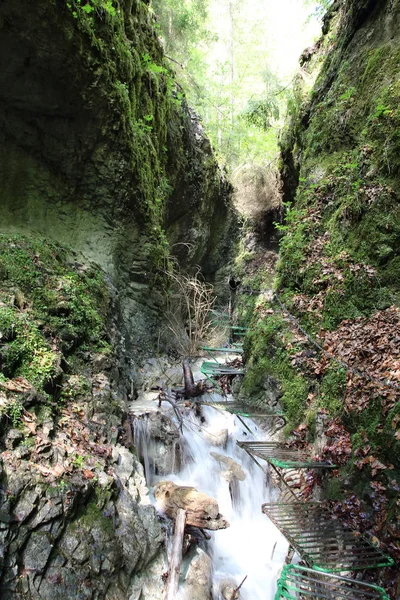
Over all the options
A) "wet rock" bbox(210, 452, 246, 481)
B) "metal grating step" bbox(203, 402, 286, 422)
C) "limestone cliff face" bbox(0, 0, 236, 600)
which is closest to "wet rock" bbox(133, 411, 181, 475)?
"limestone cliff face" bbox(0, 0, 236, 600)

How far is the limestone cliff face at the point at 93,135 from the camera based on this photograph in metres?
5.99

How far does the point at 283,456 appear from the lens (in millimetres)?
4582

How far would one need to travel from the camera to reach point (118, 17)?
282 inches

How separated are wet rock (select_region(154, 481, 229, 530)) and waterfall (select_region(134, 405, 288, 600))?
0.62 m

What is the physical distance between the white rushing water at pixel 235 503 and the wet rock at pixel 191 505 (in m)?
0.62

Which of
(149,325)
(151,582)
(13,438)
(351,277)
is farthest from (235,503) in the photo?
(149,325)

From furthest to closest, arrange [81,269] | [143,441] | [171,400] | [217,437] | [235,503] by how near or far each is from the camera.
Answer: [171,400]
[81,269]
[217,437]
[143,441]
[235,503]

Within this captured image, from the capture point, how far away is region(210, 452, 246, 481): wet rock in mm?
5543

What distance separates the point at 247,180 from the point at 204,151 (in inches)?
113

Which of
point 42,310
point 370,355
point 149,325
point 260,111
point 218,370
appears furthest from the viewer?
point 260,111

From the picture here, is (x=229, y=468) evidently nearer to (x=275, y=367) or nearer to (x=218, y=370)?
(x=275, y=367)

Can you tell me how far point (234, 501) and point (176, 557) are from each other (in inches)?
76.2

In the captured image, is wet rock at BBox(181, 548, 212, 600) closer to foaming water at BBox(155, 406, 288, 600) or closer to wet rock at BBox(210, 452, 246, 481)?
foaming water at BBox(155, 406, 288, 600)

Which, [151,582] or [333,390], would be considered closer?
[151,582]
